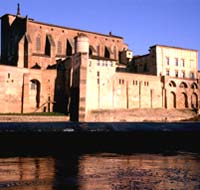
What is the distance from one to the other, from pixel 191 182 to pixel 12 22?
68.7 m

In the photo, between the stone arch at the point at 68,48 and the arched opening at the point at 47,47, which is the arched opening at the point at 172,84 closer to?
the stone arch at the point at 68,48

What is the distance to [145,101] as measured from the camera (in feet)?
243

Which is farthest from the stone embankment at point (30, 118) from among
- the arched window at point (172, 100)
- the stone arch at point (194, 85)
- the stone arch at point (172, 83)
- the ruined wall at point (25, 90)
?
the stone arch at point (194, 85)

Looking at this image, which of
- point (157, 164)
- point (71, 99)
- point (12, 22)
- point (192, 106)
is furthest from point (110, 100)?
point (157, 164)

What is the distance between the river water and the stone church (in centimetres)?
4331

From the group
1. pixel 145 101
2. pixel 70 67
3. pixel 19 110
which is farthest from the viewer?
pixel 145 101

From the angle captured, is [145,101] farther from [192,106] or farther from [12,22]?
[12,22]

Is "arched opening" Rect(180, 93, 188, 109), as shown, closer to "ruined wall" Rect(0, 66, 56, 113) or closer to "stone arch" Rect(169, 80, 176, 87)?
"stone arch" Rect(169, 80, 176, 87)

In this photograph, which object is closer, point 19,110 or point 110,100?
point 19,110

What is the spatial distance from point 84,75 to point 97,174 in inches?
1962

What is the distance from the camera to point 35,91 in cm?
6631

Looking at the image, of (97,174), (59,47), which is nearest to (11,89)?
(59,47)

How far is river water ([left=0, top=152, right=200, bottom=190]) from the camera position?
13062 millimetres

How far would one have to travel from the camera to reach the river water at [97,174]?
13062 mm
